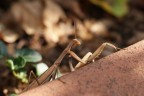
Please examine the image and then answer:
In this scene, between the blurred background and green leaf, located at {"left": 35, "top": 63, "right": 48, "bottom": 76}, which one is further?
the blurred background

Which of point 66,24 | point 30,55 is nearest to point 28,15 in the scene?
point 66,24

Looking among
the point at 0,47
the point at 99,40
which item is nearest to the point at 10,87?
the point at 0,47

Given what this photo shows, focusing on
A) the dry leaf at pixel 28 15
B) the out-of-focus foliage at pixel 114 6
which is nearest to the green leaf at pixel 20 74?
the dry leaf at pixel 28 15

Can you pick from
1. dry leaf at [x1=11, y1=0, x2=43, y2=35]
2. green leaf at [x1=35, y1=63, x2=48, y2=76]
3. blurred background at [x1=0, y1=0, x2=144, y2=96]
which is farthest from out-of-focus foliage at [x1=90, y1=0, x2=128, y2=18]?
green leaf at [x1=35, y1=63, x2=48, y2=76]

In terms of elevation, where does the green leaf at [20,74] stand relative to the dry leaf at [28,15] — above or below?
above

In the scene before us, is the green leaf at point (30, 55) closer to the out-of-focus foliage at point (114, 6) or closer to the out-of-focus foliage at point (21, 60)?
the out-of-focus foliage at point (21, 60)

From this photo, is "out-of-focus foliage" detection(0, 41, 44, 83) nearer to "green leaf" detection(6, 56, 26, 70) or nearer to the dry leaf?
"green leaf" detection(6, 56, 26, 70)

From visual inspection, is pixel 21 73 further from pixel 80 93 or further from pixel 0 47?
pixel 80 93
